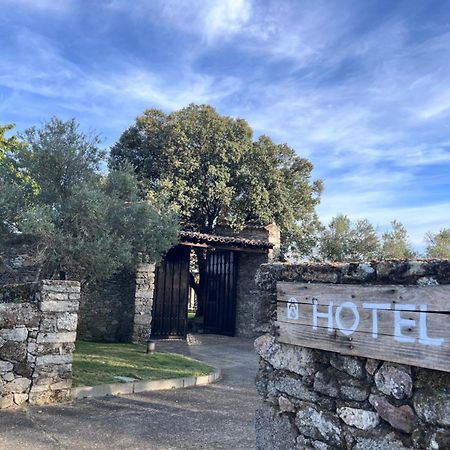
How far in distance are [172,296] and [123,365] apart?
6.42 m

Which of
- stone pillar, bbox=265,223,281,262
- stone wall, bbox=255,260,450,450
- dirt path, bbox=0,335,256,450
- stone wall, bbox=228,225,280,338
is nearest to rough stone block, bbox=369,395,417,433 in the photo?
stone wall, bbox=255,260,450,450

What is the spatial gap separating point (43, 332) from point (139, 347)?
541cm

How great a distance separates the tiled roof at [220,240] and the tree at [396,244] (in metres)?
12.6

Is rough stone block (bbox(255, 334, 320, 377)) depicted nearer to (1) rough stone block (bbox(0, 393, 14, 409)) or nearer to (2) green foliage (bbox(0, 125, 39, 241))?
(1) rough stone block (bbox(0, 393, 14, 409))

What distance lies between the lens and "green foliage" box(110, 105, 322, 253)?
18.3m

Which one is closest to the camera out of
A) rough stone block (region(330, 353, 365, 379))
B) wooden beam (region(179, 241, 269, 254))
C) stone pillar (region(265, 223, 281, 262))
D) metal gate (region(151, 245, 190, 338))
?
rough stone block (region(330, 353, 365, 379))

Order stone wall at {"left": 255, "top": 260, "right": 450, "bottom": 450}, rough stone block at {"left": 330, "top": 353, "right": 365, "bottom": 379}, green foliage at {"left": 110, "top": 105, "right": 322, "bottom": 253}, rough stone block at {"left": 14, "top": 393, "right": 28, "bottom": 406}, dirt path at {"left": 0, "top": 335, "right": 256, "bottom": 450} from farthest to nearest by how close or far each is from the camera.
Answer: green foliage at {"left": 110, "top": 105, "right": 322, "bottom": 253}, rough stone block at {"left": 14, "top": 393, "right": 28, "bottom": 406}, dirt path at {"left": 0, "top": 335, "right": 256, "bottom": 450}, rough stone block at {"left": 330, "top": 353, "right": 365, "bottom": 379}, stone wall at {"left": 255, "top": 260, "right": 450, "bottom": 450}

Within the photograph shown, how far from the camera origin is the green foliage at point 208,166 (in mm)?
18297

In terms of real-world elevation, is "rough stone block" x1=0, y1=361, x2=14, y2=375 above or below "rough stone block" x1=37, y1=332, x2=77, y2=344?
below

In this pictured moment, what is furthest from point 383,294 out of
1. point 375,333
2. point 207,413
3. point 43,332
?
point 43,332

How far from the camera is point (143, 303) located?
1250cm

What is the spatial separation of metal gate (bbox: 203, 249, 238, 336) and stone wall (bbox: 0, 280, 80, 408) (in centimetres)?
1056

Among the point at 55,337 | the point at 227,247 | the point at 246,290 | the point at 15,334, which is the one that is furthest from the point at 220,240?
the point at 15,334

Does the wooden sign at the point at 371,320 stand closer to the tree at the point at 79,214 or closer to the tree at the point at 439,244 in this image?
the tree at the point at 79,214
